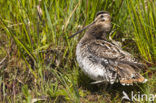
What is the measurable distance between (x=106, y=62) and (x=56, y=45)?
0.86 meters

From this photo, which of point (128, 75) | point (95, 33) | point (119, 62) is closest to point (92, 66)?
point (119, 62)

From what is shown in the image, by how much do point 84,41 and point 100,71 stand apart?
0.62 meters

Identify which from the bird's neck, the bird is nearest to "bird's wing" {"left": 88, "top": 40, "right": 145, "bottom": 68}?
the bird

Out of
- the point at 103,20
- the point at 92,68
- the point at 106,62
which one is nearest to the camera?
the point at 106,62

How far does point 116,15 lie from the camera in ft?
14.1

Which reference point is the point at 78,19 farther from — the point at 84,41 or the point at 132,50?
the point at 132,50

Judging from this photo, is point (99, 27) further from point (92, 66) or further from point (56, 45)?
point (92, 66)

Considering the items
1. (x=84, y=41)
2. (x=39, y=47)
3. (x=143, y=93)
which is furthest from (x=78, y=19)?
(x=143, y=93)

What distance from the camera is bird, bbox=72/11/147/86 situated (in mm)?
3441

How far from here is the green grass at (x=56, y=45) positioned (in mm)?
3805

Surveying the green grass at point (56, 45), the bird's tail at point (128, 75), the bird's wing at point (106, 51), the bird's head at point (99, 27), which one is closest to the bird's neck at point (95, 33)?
the bird's head at point (99, 27)

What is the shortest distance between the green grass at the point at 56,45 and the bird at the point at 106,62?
217mm

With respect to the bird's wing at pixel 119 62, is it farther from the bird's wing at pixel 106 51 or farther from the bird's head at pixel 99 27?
the bird's head at pixel 99 27

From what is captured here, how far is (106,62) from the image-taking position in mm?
3553
